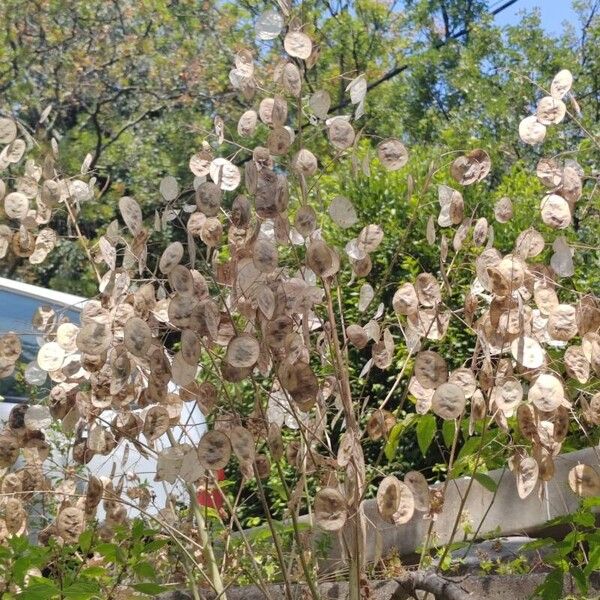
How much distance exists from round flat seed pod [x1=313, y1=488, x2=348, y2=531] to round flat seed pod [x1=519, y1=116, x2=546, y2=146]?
0.73 m

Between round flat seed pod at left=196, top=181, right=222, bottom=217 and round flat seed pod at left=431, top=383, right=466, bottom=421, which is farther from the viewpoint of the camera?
round flat seed pod at left=196, top=181, right=222, bottom=217

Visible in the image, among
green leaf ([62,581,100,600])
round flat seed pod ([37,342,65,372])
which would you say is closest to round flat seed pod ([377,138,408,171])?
round flat seed pod ([37,342,65,372])

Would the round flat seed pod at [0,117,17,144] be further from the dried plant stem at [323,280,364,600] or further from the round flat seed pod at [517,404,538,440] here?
the round flat seed pod at [517,404,538,440]

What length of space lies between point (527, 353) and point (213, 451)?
53 centimetres

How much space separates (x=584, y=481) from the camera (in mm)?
2092

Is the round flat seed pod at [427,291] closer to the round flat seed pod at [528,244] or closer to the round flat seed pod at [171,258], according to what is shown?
the round flat seed pod at [528,244]

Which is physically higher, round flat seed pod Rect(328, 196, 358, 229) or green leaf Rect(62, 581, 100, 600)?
round flat seed pod Rect(328, 196, 358, 229)

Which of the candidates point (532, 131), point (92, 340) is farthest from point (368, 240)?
point (92, 340)

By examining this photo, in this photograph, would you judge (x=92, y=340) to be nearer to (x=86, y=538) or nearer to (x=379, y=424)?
(x=379, y=424)

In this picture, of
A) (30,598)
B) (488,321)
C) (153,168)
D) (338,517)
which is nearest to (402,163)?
(488,321)

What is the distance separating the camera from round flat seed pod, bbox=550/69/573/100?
2133 mm

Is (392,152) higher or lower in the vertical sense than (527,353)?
higher

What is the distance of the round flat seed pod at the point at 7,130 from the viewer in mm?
2389

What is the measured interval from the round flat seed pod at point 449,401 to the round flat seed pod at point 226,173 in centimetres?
62
